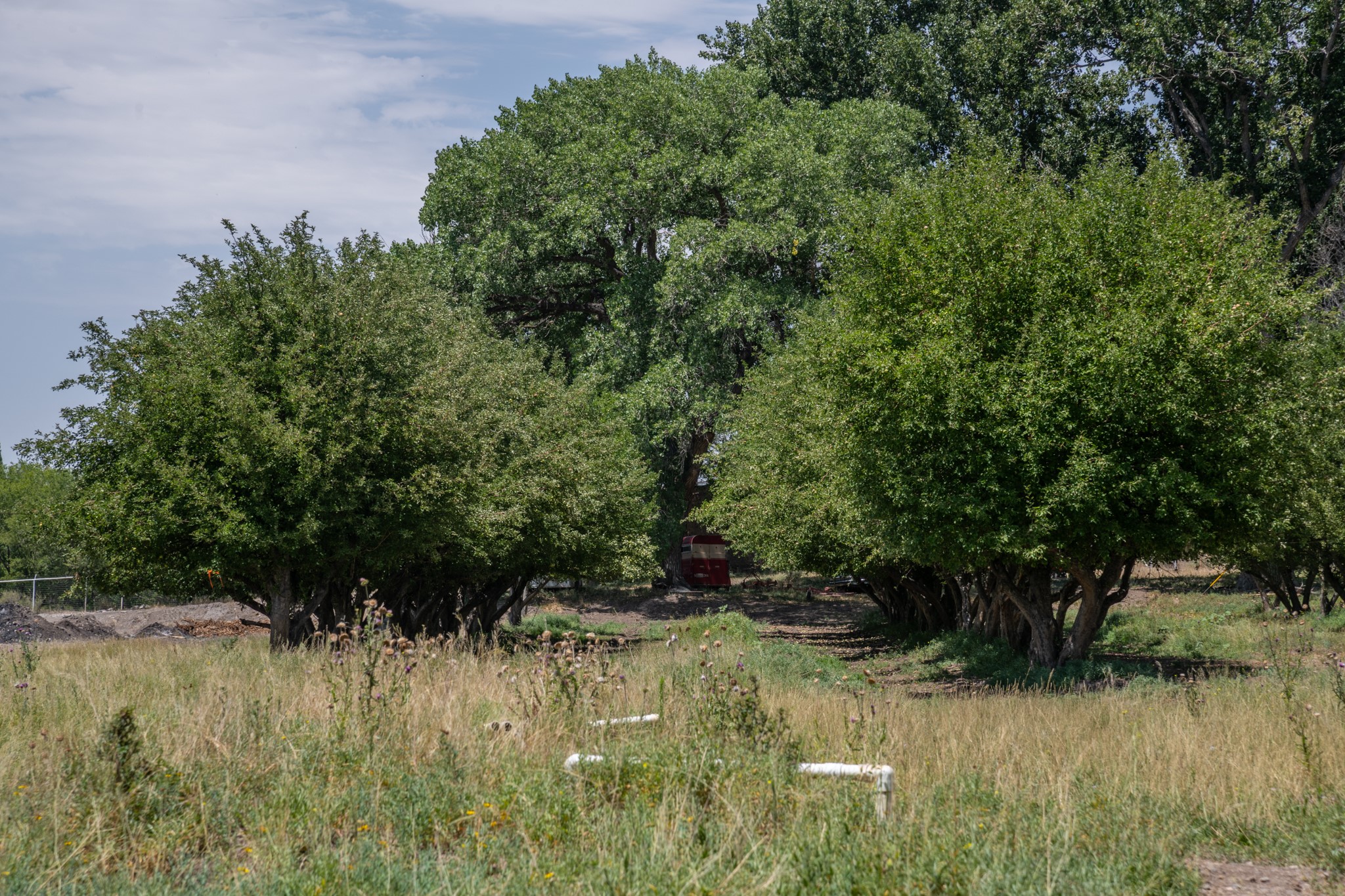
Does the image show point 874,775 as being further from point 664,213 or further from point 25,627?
point 664,213

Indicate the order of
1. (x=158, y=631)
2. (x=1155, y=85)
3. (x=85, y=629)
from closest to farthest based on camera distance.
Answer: (x=85, y=629) → (x=158, y=631) → (x=1155, y=85)

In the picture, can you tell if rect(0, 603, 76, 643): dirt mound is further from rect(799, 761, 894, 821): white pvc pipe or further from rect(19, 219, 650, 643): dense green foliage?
rect(799, 761, 894, 821): white pvc pipe

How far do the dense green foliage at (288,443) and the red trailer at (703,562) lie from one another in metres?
31.5

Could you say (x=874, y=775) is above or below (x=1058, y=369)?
below

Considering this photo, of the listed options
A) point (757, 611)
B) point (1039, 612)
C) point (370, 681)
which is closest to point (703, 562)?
point (757, 611)

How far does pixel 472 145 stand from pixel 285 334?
2273 centimetres

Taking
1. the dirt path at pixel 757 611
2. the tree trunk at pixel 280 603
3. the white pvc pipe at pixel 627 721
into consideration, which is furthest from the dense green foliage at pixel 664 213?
the white pvc pipe at pixel 627 721

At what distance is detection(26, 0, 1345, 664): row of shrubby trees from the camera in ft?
49.4

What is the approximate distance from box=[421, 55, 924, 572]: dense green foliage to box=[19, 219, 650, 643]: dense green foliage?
1332 cm

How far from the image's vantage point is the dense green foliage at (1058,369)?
48.6 feet

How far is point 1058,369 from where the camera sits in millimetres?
15148

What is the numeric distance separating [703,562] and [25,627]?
31.2 metres

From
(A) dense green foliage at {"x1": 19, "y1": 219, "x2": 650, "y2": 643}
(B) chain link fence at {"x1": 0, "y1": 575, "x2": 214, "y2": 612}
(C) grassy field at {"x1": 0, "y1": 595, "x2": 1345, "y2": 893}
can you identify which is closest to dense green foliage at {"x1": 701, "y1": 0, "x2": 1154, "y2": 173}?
(A) dense green foliage at {"x1": 19, "y1": 219, "x2": 650, "y2": 643}

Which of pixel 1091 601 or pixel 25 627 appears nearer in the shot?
pixel 1091 601
